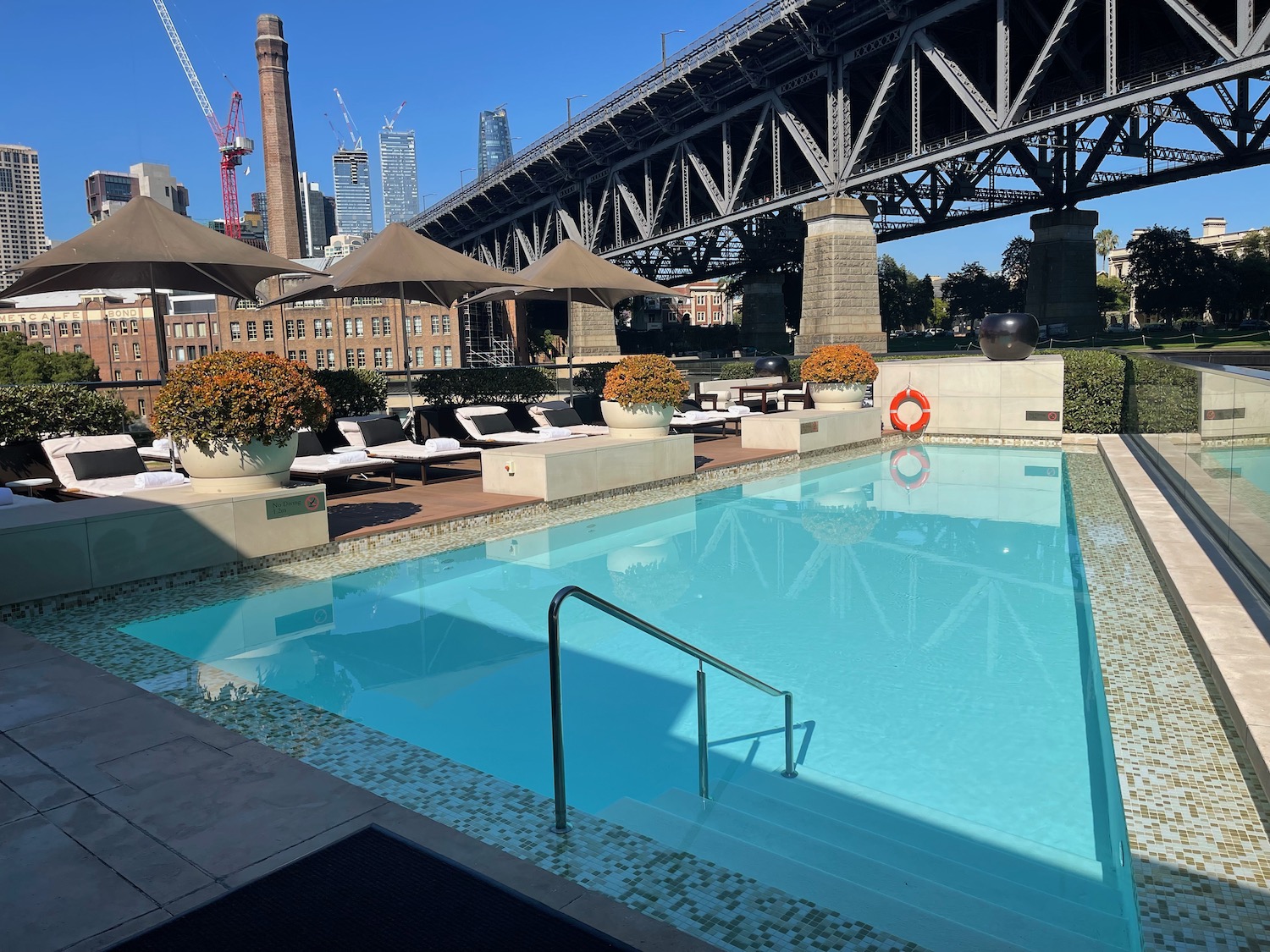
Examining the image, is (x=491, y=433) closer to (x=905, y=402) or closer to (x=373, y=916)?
(x=905, y=402)

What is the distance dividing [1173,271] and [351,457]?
69.9 m

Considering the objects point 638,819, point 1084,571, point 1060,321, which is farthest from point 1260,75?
point 638,819

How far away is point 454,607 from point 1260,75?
3972cm

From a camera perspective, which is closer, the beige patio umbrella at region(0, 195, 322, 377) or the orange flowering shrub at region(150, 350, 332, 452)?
the orange flowering shrub at region(150, 350, 332, 452)

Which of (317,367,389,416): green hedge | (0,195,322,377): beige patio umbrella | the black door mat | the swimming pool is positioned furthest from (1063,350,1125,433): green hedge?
the black door mat

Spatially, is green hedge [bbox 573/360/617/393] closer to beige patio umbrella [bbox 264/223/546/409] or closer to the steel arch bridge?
beige patio umbrella [bbox 264/223/546/409]

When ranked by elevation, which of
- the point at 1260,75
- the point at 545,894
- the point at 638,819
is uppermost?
the point at 1260,75

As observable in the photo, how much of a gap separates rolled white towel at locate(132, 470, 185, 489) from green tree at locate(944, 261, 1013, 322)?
293 feet

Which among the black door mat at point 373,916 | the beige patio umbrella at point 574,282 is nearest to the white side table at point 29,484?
the beige patio umbrella at point 574,282

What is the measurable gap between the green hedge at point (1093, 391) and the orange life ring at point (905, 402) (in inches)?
100

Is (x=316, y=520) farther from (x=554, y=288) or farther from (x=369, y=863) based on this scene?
(x=554, y=288)

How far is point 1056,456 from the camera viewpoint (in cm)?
1606

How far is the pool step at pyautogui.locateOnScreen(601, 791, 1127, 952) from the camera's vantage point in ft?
10.5

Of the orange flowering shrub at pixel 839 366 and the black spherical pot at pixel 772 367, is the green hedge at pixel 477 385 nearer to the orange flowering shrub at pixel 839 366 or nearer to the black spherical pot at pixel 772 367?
the orange flowering shrub at pixel 839 366
